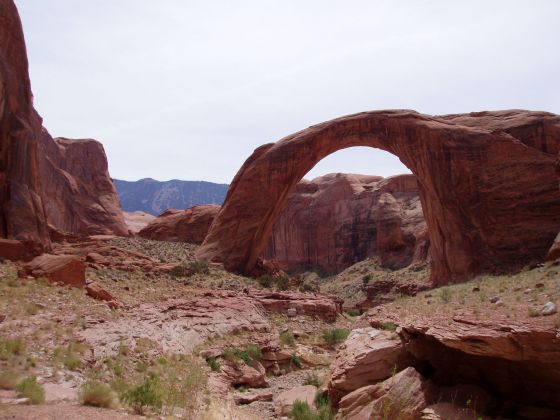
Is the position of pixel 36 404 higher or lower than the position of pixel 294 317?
higher

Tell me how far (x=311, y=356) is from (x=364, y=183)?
38.1m

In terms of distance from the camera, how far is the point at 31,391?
5520 mm

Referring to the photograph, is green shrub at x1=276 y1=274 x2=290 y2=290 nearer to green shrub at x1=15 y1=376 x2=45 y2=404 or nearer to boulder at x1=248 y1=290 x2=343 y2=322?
boulder at x1=248 y1=290 x2=343 y2=322

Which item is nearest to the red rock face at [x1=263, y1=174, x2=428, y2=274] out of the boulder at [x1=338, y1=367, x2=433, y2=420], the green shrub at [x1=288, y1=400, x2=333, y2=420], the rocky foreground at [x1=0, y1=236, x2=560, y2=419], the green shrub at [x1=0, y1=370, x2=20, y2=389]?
the rocky foreground at [x1=0, y1=236, x2=560, y2=419]

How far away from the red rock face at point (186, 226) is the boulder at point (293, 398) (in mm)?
27377

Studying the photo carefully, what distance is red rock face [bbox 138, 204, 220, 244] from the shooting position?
36.7m

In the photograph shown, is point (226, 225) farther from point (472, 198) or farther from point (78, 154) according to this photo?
point (78, 154)

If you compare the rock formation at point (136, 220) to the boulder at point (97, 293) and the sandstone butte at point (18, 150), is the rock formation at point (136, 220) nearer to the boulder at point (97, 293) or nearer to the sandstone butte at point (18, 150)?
the sandstone butte at point (18, 150)

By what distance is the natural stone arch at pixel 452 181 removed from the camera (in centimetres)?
1917

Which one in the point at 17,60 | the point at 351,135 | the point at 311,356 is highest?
the point at 17,60

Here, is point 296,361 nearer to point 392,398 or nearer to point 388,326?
point 388,326

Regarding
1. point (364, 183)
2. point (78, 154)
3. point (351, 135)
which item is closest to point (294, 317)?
point (351, 135)

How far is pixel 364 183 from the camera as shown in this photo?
49.9m

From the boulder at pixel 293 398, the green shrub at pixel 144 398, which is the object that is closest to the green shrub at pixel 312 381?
the boulder at pixel 293 398
